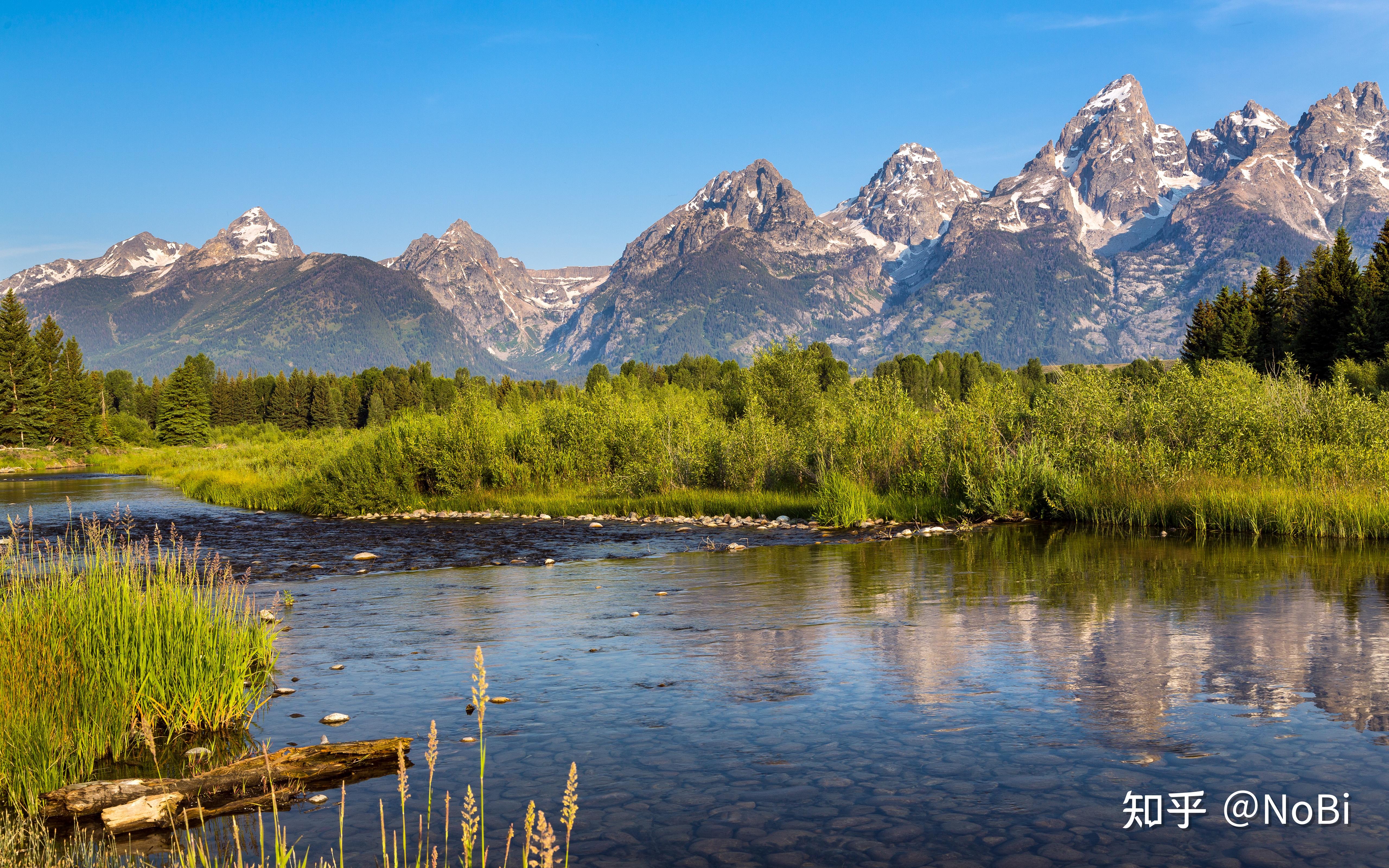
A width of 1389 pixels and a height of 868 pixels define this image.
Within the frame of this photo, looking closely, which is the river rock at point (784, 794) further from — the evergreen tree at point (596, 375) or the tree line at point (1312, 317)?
the evergreen tree at point (596, 375)

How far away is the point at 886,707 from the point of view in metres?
10.8

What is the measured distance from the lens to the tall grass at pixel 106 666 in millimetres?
8336

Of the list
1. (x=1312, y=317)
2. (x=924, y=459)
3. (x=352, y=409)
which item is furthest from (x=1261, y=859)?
(x=352, y=409)

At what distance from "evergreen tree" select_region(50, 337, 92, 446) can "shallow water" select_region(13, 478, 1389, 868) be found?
114652 mm

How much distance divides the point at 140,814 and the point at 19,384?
405 ft

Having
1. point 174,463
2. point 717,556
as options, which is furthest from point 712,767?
point 174,463

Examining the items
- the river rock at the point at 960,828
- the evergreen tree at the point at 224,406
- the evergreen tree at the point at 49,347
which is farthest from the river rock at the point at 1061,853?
the evergreen tree at the point at 224,406

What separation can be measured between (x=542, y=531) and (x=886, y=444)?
44.9 feet

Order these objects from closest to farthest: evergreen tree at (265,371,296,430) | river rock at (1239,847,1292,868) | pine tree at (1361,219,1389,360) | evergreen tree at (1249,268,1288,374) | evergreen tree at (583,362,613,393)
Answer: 1. river rock at (1239,847,1292,868)
2. pine tree at (1361,219,1389,360)
3. evergreen tree at (1249,268,1288,374)
4. evergreen tree at (583,362,613,393)
5. evergreen tree at (265,371,296,430)

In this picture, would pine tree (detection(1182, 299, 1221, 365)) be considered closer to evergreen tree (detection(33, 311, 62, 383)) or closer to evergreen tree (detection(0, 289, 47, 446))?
evergreen tree (detection(0, 289, 47, 446))

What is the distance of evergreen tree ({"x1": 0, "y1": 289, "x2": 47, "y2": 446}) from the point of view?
105 m

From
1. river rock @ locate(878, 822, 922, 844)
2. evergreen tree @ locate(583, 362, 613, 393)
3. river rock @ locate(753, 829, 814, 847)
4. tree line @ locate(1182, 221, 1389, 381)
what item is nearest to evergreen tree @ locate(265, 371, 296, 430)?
evergreen tree @ locate(583, 362, 613, 393)

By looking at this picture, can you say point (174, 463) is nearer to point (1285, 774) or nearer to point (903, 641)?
point (903, 641)

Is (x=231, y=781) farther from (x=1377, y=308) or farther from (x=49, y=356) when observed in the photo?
(x=49, y=356)
